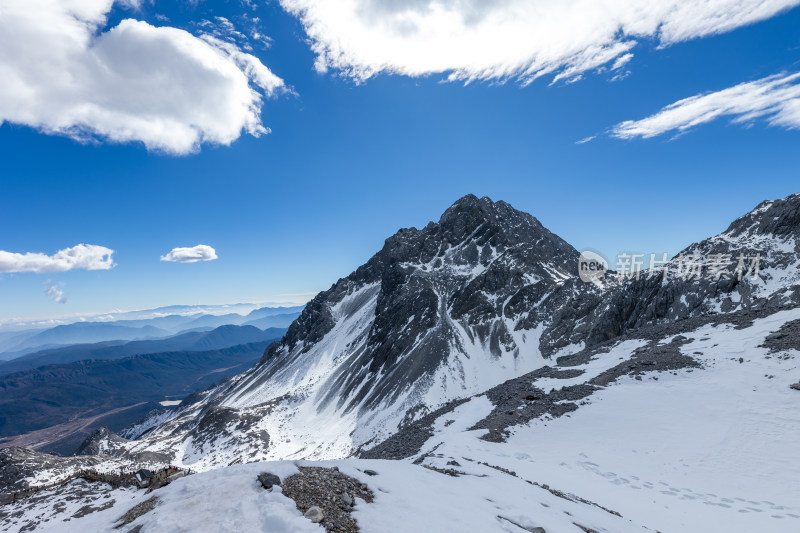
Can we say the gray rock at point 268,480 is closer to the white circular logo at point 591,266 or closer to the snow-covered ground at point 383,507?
the snow-covered ground at point 383,507

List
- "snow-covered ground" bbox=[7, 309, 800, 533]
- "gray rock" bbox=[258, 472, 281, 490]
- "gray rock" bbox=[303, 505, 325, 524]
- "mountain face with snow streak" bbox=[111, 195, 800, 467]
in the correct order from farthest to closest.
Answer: "mountain face with snow streak" bbox=[111, 195, 800, 467], "gray rock" bbox=[258, 472, 281, 490], "snow-covered ground" bbox=[7, 309, 800, 533], "gray rock" bbox=[303, 505, 325, 524]

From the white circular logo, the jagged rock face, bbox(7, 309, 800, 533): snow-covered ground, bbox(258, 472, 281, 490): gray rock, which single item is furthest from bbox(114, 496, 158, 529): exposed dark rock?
the white circular logo

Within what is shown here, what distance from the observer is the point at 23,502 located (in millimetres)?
16453

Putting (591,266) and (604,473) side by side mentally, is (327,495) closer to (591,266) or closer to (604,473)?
(604,473)

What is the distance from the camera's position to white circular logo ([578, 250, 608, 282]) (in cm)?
9412

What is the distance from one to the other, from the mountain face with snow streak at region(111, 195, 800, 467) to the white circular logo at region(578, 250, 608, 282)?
332cm

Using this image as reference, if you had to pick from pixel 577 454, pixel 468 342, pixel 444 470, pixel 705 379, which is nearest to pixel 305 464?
pixel 444 470

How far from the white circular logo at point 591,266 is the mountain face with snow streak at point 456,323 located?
3.32 metres

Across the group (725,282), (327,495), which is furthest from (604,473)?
(725,282)

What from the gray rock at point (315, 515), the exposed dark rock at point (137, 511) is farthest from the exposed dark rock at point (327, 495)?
the exposed dark rock at point (137, 511)

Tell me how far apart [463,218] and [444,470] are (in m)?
127

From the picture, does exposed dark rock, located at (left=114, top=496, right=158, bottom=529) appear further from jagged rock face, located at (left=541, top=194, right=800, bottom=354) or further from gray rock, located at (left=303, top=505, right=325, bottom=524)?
jagged rock face, located at (left=541, top=194, right=800, bottom=354)

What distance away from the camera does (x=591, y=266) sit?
104 m

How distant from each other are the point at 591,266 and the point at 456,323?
154 ft
